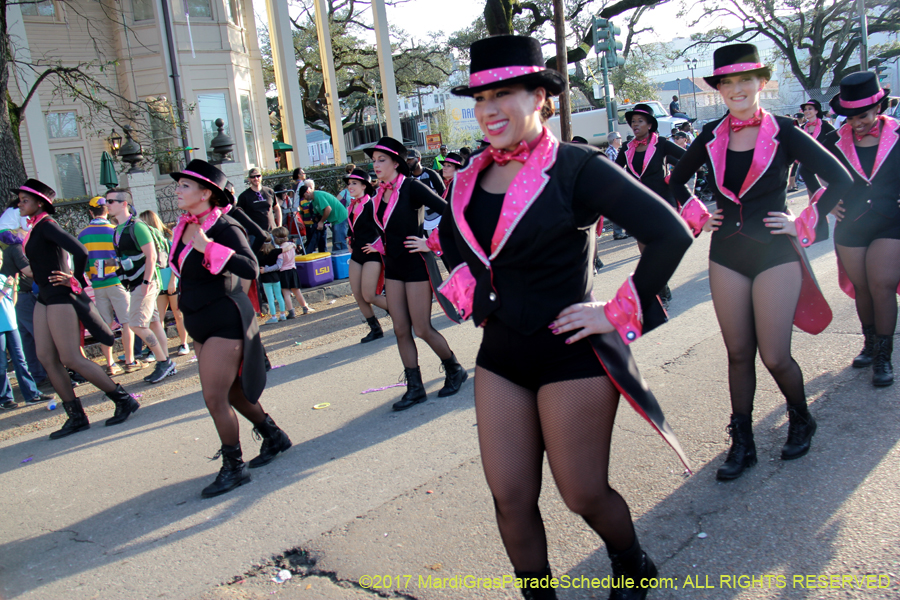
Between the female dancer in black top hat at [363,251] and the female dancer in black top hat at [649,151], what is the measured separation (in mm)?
2912

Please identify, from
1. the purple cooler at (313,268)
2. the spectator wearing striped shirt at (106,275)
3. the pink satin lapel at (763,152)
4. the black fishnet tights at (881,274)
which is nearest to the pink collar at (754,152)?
the pink satin lapel at (763,152)

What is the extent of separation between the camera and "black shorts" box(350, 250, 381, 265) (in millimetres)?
7368

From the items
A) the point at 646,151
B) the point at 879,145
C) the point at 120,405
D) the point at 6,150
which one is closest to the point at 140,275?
the point at 120,405

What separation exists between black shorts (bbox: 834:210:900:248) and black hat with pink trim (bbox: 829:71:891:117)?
2.28ft

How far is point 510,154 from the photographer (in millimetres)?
2322

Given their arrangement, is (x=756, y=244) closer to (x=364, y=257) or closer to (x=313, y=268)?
(x=364, y=257)

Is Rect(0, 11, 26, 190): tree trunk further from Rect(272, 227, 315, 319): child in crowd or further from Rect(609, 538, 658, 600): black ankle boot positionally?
Rect(609, 538, 658, 600): black ankle boot

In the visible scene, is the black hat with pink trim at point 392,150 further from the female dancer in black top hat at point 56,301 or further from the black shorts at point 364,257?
the female dancer in black top hat at point 56,301

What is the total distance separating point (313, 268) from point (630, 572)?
390 inches

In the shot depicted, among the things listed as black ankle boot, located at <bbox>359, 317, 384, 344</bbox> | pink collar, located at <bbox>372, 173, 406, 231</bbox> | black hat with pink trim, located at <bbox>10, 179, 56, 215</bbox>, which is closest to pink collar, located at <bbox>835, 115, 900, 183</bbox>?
pink collar, located at <bbox>372, 173, 406, 231</bbox>

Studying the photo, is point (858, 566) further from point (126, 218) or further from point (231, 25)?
point (231, 25)

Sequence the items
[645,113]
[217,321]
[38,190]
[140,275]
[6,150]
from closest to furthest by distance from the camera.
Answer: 1. [217,321]
2. [38,190]
3. [645,113]
4. [140,275]
5. [6,150]

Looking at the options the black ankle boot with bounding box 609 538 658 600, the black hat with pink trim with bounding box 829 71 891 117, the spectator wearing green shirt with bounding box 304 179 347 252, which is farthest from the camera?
the spectator wearing green shirt with bounding box 304 179 347 252

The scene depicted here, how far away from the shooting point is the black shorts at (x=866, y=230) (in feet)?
15.4
